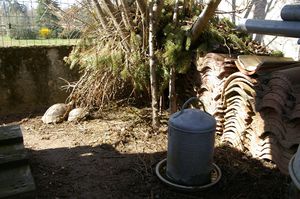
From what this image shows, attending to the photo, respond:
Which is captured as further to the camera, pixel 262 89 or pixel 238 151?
pixel 238 151

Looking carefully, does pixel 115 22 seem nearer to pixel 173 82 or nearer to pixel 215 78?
pixel 173 82

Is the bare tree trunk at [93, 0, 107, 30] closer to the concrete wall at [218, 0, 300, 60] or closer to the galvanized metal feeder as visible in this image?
the concrete wall at [218, 0, 300, 60]

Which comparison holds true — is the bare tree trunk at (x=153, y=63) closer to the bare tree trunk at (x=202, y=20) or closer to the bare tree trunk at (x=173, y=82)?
the bare tree trunk at (x=173, y=82)

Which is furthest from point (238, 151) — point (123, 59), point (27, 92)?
point (27, 92)

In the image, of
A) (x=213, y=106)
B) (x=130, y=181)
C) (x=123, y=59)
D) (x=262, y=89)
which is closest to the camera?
(x=130, y=181)

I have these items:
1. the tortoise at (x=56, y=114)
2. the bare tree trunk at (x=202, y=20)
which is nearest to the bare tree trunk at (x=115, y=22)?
the bare tree trunk at (x=202, y=20)

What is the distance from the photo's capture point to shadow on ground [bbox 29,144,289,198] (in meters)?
3.61

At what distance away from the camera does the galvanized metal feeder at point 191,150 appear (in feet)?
11.8

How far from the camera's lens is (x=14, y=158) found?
11.8 ft

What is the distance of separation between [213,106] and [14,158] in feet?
9.83

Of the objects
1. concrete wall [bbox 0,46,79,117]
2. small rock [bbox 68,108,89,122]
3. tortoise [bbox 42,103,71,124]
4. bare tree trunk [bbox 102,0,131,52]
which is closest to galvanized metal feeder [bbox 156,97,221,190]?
bare tree trunk [bbox 102,0,131,52]

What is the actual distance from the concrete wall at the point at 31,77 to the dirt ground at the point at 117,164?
959 mm

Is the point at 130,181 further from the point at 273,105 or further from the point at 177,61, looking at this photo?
the point at 177,61

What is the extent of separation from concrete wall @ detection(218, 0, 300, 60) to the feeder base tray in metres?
2.42
